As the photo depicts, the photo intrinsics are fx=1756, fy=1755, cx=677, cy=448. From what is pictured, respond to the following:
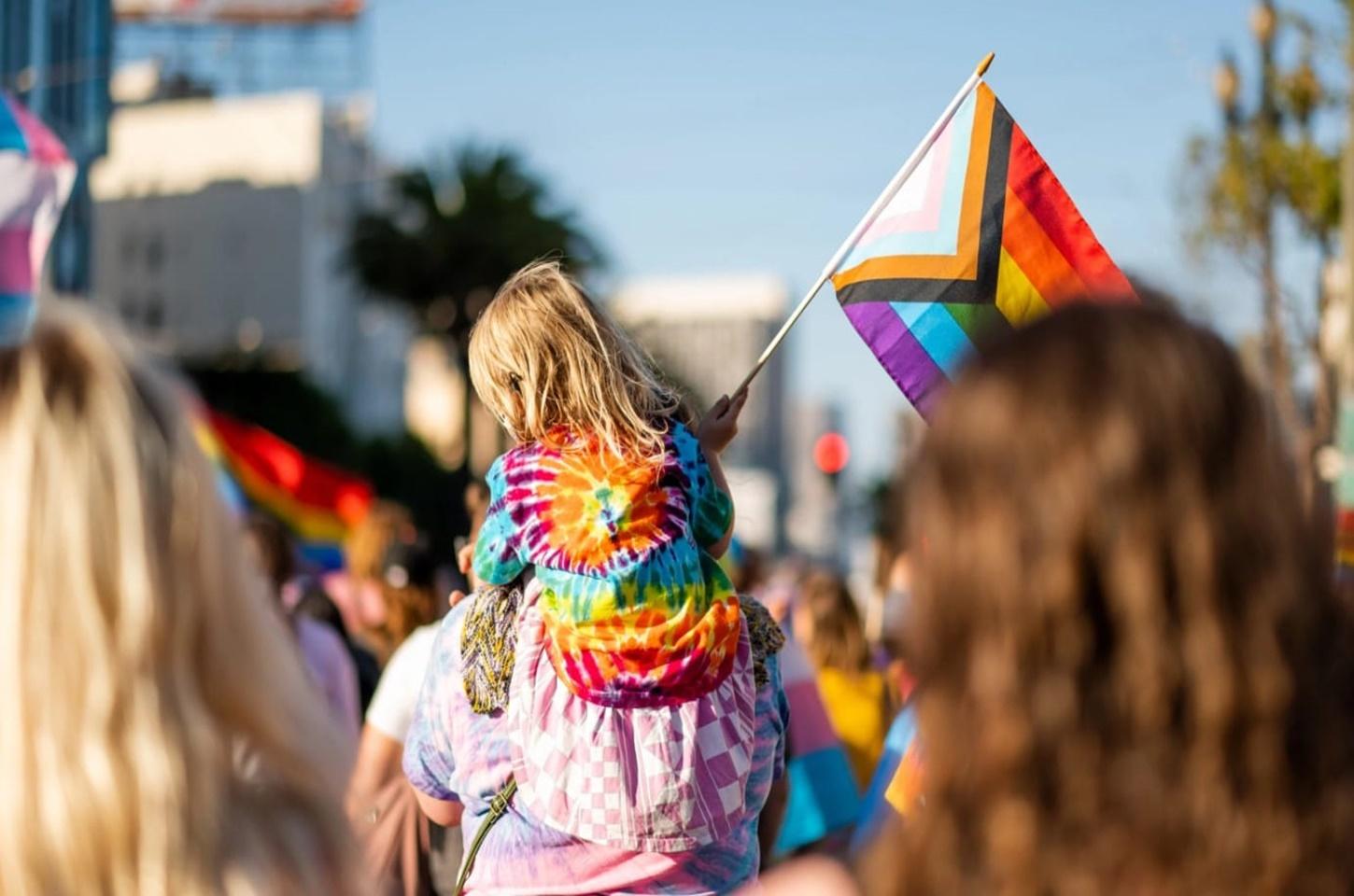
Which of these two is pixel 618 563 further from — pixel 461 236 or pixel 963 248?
pixel 461 236

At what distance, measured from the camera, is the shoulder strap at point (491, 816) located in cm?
317

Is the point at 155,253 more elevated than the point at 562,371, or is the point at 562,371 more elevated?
the point at 562,371

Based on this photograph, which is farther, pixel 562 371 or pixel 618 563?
pixel 562 371

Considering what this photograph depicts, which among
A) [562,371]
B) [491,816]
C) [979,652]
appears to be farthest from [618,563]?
[979,652]

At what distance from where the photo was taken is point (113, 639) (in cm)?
188

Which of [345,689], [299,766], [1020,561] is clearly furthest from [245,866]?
[345,689]

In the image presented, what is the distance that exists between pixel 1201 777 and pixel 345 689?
4613 millimetres

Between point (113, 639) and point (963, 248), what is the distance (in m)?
2.90

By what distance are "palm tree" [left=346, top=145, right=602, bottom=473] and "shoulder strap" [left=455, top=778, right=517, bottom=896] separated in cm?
3059

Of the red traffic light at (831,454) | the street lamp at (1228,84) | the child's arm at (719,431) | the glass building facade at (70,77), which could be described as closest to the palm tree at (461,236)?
the glass building facade at (70,77)

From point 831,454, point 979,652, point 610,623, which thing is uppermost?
point 979,652

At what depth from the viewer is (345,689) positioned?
19.5 feet

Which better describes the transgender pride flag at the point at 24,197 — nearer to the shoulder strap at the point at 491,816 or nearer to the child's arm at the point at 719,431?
the child's arm at the point at 719,431

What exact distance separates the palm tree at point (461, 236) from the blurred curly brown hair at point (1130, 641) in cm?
3204
